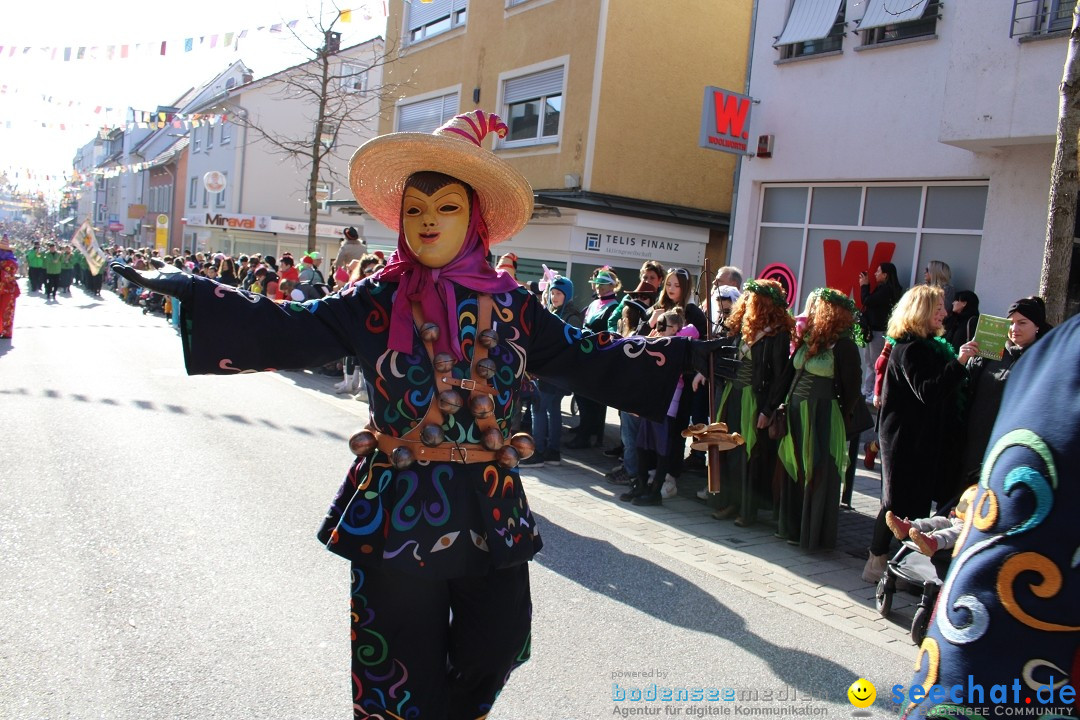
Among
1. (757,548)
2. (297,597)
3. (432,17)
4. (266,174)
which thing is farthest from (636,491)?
(266,174)

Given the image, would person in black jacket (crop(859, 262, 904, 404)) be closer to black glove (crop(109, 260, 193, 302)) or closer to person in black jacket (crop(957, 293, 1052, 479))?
person in black jacket (crop(957, 293, 1052, 479))

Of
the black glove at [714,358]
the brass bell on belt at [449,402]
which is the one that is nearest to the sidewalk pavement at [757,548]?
the black glove at [714,358]

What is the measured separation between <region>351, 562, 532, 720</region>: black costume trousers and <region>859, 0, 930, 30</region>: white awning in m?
9.81

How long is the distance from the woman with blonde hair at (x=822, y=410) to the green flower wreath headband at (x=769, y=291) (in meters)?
0.22

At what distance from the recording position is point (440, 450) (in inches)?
97.7

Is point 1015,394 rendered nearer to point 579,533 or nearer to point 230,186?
point 579,533

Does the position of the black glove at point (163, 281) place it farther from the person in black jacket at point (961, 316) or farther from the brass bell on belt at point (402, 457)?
the person in black jacket at point (961, 316)

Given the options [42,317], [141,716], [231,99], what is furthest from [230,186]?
[141,716]

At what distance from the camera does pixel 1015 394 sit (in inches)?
55.1

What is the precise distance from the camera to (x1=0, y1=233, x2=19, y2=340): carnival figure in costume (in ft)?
48.2

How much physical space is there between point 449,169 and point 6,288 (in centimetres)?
1497

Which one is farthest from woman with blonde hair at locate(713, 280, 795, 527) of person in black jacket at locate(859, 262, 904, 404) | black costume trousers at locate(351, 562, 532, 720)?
person in black jacket at locate(859, 262, 904, 404)

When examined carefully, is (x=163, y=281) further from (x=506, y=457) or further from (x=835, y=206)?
(x=835, y=206)

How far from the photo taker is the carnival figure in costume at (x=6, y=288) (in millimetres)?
14688
